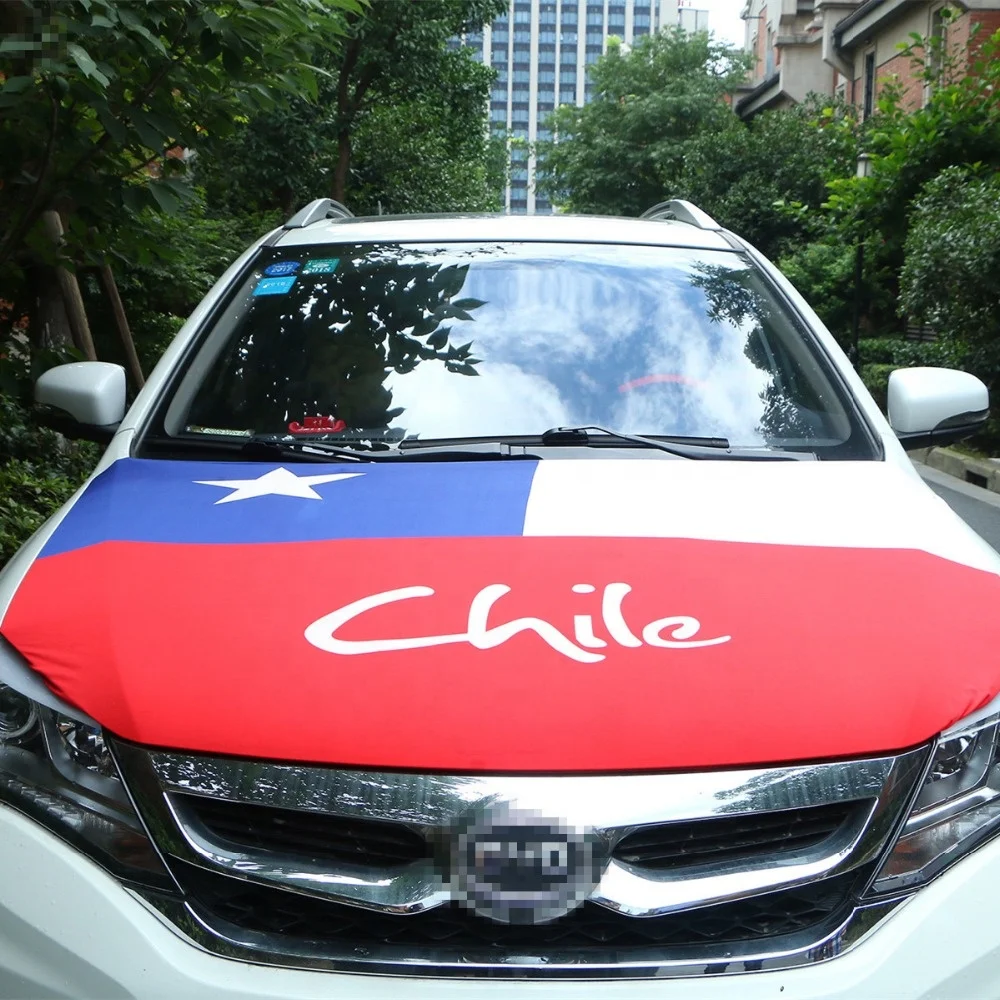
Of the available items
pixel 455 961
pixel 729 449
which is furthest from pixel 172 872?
pixel 729 449

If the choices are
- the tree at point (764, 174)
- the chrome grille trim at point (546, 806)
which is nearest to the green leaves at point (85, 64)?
the chrome grille trim at point (546, 806)

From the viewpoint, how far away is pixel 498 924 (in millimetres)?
1691

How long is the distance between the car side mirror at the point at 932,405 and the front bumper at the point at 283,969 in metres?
1.51

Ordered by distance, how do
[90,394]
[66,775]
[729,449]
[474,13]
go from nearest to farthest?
[66,775]
[729,449]
[90,394]
[474,13]

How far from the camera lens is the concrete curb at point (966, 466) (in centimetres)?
1154

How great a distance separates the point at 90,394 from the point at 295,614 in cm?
133

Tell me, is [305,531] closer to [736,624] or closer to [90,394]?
[736,624]

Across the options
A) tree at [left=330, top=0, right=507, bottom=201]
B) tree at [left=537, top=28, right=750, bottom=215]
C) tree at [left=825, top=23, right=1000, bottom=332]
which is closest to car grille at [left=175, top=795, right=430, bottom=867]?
tree at [left=825, top=23, right=1000, bottom=332]

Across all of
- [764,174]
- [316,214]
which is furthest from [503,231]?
[764,174]

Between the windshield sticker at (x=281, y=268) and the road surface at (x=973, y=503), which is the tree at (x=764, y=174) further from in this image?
the windshield sticker at (x=281, y=268)

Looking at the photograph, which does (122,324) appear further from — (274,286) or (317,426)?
(317,426)

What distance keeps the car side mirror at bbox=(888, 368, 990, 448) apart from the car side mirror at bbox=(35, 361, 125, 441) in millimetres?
1865

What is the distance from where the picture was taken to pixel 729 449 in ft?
9.30

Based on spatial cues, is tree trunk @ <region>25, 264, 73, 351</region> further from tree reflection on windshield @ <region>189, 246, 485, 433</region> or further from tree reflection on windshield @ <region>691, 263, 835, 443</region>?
tree reflection on windshield @ <region>691, 263, 835, 443</region>
